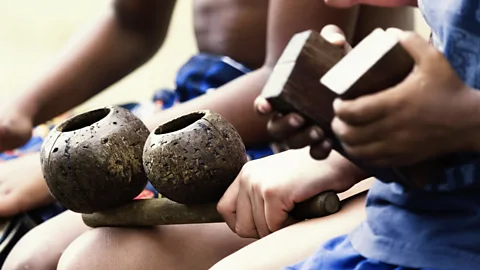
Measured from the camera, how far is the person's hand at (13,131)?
1015 mm

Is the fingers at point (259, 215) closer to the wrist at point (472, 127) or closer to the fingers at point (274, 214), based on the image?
the fingers at point (274, 214)

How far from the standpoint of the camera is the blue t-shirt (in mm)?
488

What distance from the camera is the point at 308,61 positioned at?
45 cm

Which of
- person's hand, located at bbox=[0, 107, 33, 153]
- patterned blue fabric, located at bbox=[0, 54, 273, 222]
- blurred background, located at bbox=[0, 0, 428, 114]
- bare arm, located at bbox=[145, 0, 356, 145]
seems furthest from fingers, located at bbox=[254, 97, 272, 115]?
blurred background, located at bbox=[0, 0, 428, 114]

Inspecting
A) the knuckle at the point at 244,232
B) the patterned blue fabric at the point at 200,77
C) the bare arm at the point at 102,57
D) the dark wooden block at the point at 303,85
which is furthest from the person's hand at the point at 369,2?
the bare arm at the point at 102,57

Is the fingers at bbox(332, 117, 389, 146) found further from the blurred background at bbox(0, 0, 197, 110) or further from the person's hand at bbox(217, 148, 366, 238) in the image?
the blurred background at bbox(0, 0, 197, 110)

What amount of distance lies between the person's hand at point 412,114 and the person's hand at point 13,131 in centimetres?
70

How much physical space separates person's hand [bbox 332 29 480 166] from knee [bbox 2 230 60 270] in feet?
1.59

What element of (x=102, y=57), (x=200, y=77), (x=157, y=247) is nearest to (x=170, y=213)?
(x=157, y=247)

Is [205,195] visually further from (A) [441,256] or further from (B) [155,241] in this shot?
(A) [441,256]

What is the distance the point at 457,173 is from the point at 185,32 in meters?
1.52

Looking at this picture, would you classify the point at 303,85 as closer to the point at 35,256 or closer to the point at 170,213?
the point at 170,213

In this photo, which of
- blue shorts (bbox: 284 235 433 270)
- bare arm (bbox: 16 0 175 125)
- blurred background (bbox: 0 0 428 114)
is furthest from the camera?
blurred background (bbox: 0 0 428 114)

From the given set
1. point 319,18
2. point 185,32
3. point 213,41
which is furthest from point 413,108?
point 185,32
